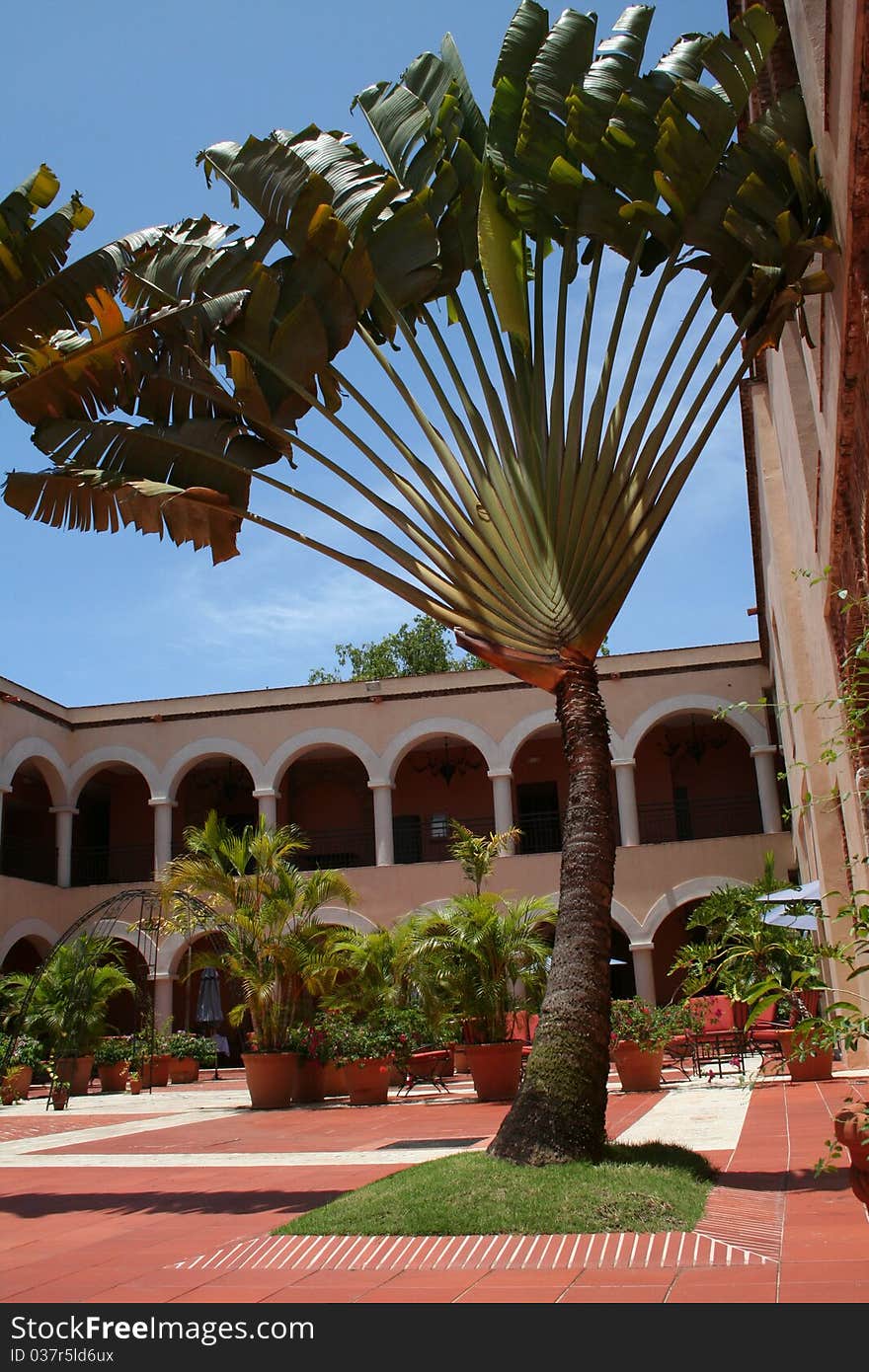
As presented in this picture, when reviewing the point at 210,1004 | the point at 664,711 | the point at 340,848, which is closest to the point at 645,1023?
the point at 210,1004

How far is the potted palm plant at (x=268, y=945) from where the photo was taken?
1460 cm

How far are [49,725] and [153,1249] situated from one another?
2072cm

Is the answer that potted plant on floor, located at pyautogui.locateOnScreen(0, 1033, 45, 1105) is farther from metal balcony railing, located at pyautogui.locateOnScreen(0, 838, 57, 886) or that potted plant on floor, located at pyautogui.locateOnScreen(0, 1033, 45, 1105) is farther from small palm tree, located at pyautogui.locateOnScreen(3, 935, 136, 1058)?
metal balcony railing, located at pyautogui.locateOnScreen(0, 838, 57, 886)

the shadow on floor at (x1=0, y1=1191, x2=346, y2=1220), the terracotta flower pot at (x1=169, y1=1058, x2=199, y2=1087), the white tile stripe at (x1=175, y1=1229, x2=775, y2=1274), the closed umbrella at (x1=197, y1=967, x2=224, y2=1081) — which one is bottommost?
the terracotta flower pot at (x1=169, y1=1058, x2=199, y2=1087)

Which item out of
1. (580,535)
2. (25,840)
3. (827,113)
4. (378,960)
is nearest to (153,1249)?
(580,535)

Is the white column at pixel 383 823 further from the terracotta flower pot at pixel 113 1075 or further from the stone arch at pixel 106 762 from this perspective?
the terracotta flower pot at pixel 113 1075

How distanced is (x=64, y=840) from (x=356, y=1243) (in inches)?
843

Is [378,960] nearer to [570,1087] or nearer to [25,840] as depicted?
[570,1087]

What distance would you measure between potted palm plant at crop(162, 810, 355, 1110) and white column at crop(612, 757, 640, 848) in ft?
26.7

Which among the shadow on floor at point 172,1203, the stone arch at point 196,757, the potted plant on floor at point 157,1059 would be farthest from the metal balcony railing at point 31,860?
the shadow on floor at point 172,1203

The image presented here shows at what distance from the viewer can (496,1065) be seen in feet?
44.5

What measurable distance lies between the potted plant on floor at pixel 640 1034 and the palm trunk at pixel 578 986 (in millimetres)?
6548

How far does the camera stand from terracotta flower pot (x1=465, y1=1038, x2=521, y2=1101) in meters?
13.6

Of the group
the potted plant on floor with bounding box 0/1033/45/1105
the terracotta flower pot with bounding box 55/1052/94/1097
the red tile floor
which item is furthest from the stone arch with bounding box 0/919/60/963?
the red tile floor
